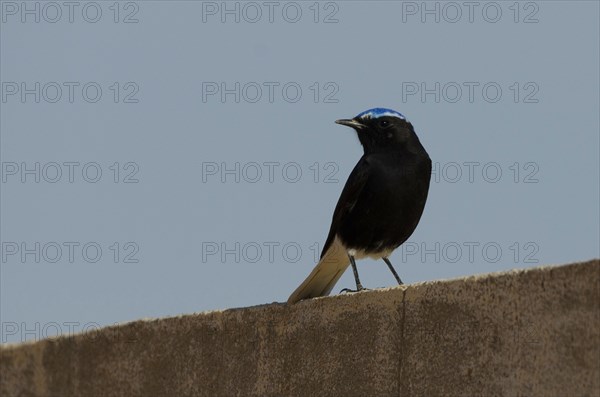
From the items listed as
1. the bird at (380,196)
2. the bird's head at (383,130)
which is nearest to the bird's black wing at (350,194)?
the bird at (380,196)

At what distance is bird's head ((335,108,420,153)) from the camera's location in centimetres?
734

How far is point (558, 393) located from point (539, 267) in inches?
20.8

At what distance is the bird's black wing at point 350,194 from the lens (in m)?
7.18

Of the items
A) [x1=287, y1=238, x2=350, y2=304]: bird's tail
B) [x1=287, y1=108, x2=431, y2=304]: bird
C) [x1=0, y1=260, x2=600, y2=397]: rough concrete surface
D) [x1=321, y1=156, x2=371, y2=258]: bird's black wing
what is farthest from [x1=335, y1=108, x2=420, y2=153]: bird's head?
[x1=0, y1=260, x2=600, y2=397]: rough concrete surface

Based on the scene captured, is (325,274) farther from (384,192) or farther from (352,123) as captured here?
(352,123)

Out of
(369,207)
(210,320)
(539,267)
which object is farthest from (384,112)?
(539,267)

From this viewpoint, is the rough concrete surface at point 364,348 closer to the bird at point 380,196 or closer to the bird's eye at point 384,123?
the bird at point 380,196

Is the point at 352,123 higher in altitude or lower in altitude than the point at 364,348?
higher

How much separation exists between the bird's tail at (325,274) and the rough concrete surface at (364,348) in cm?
51

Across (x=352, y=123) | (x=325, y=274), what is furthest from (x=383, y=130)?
(x=325, y=274)

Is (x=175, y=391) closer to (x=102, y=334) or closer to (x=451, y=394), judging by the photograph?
(x=102, y=334)

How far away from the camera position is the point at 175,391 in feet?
16.5

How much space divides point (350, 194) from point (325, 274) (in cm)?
81

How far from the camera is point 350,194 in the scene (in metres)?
7.23
